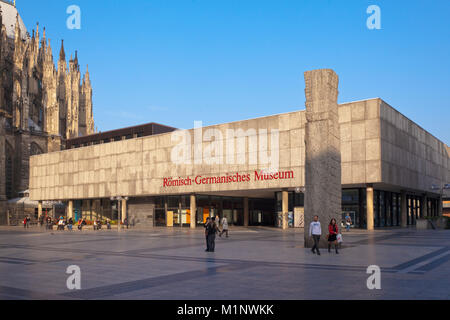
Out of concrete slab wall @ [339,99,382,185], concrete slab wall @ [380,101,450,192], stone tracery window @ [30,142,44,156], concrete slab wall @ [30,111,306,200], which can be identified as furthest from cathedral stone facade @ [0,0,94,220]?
concrete slab wall @ [380,101,450,192]

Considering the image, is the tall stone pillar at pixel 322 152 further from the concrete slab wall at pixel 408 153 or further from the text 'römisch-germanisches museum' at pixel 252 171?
the concrete slab wall at pixel 408 153

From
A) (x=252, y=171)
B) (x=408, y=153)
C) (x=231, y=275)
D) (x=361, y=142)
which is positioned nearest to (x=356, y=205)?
(x=408, y=153)

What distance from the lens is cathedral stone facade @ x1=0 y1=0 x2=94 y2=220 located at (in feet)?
284

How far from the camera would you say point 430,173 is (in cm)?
5609

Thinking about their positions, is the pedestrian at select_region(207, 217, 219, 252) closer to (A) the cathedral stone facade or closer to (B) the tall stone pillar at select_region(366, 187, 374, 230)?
(B) the tall stone pillar at select_region(366, 187, 374, 230)

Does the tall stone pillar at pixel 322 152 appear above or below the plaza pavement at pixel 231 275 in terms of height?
above

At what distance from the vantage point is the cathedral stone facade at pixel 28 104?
3406 inches

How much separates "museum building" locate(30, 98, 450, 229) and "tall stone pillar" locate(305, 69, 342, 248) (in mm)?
11876

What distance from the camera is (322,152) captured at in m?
21.8

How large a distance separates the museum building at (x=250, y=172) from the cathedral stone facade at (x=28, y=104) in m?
20.0

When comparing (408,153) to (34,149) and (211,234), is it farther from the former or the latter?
(34,149)

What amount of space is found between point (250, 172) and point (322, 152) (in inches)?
1003

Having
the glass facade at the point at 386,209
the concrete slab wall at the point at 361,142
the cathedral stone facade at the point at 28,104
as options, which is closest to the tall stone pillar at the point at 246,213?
the glass facade at the point at 386,209


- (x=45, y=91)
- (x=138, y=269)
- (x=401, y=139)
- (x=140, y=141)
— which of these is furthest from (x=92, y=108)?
(x=138, y=269)
